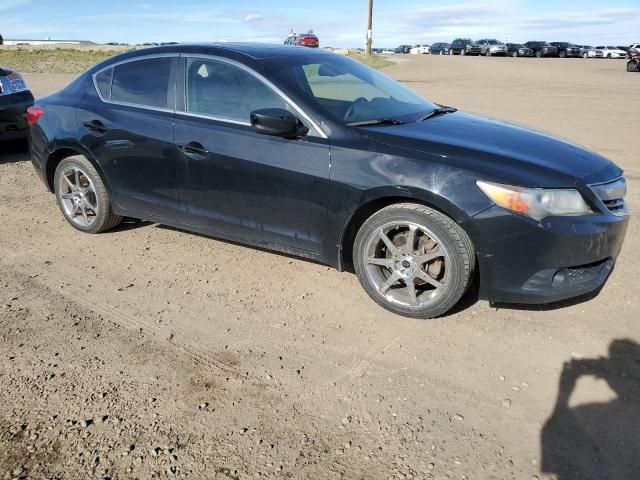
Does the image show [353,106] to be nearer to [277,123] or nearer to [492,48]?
[277,123]

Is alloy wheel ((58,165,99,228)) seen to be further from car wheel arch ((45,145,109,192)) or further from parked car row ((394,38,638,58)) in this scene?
parked car row ((394,38,638,58))

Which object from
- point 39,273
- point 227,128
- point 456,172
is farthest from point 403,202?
point 39,273

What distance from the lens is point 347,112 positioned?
13.1 feet

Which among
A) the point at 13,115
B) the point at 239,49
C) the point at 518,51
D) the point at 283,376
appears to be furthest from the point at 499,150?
the point at 518,51

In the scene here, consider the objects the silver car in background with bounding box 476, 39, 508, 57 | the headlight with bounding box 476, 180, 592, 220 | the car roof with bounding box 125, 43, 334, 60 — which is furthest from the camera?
the silver car in background with bounding box 476, 39, 508, 57

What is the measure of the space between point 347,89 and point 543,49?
5254 cm

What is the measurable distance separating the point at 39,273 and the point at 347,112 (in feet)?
8.74

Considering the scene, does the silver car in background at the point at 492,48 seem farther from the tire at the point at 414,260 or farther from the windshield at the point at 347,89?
the tire at the point at 414,260

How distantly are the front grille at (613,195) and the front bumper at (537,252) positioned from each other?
0.34 ft

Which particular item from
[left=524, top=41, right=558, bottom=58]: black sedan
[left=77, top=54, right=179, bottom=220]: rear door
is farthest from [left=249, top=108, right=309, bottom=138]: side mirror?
[left=524, top=41, right=558, bottom=58]: black sedan

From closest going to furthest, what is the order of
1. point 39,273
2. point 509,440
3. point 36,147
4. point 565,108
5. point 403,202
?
point 509,440 < point 403,202 < point 39,273 < point 36,147 < point 565,108

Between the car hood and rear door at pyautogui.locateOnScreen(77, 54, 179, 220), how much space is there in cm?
169

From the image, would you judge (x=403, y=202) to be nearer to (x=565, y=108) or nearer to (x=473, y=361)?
(x=473, y=361)

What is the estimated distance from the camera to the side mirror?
146 inches
